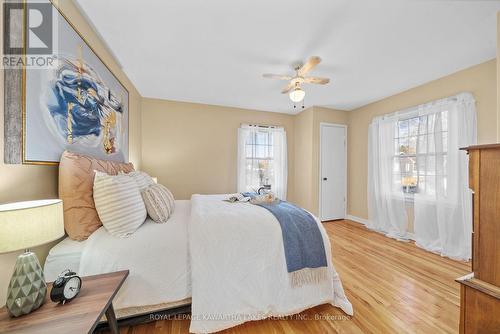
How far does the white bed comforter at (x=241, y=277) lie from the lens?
4.28 ft

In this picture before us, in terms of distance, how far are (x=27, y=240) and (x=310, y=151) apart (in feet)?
13.1

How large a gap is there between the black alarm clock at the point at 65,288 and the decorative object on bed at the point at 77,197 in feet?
1.34

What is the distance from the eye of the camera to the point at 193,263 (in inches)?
51.3

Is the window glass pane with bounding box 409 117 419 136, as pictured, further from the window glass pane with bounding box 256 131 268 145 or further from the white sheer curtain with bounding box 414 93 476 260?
the window glass pane with bounding box 256 131 268 145

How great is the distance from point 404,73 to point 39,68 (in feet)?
12.7

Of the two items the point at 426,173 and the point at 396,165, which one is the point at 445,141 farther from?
the point at 396,165

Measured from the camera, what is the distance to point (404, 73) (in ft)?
8.46

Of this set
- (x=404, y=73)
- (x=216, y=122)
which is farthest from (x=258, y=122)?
(x=404, y=73)

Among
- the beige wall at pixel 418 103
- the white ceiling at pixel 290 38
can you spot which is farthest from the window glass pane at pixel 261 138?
the beige wall at pixel 418 103

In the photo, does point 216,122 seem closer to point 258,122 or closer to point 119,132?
point 258,122

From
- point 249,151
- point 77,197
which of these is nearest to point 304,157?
point 249,151

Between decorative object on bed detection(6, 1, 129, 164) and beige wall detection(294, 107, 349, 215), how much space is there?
347 cm

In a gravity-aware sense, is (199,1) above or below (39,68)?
above

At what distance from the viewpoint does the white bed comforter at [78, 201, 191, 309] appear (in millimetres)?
1208
